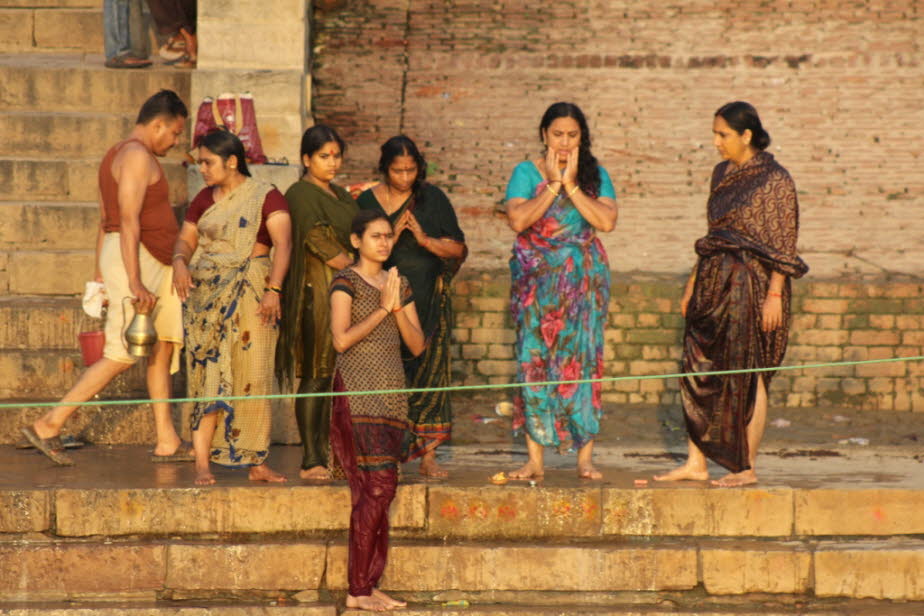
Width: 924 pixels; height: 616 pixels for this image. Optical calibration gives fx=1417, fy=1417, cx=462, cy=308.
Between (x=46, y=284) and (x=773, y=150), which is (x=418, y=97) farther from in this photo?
(x=46, y=284)

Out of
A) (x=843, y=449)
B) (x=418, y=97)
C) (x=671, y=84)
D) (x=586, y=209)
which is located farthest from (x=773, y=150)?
(x=586, y=209)

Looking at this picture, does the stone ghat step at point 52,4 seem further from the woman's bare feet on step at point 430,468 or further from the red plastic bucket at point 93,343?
the woman's bare feet on step at point 430,468

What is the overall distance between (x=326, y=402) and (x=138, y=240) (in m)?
1.24

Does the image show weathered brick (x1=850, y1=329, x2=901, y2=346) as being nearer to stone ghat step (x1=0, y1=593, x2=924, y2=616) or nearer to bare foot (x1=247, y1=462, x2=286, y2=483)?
stone ghat step (x1=0, y1=593, x2=924, y2=616)

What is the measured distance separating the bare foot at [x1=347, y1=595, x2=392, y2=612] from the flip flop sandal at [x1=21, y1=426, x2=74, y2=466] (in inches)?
73.6

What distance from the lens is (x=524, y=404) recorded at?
7000 mm

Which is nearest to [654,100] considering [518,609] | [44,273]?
[44,273]

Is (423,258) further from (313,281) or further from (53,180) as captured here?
(53,180)

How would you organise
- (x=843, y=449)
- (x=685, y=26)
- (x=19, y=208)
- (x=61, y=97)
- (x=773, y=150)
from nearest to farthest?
(x=843, y=449) < (x=19, y=208) < (x=61, y=97) < (x=773, y=150) < (x=685, y=26)

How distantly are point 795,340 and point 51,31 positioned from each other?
6112 mm

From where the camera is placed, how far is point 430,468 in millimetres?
6988

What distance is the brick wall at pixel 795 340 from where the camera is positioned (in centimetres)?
955

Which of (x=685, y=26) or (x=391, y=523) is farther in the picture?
(x=685, y=26)

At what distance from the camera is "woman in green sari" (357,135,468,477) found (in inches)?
275
